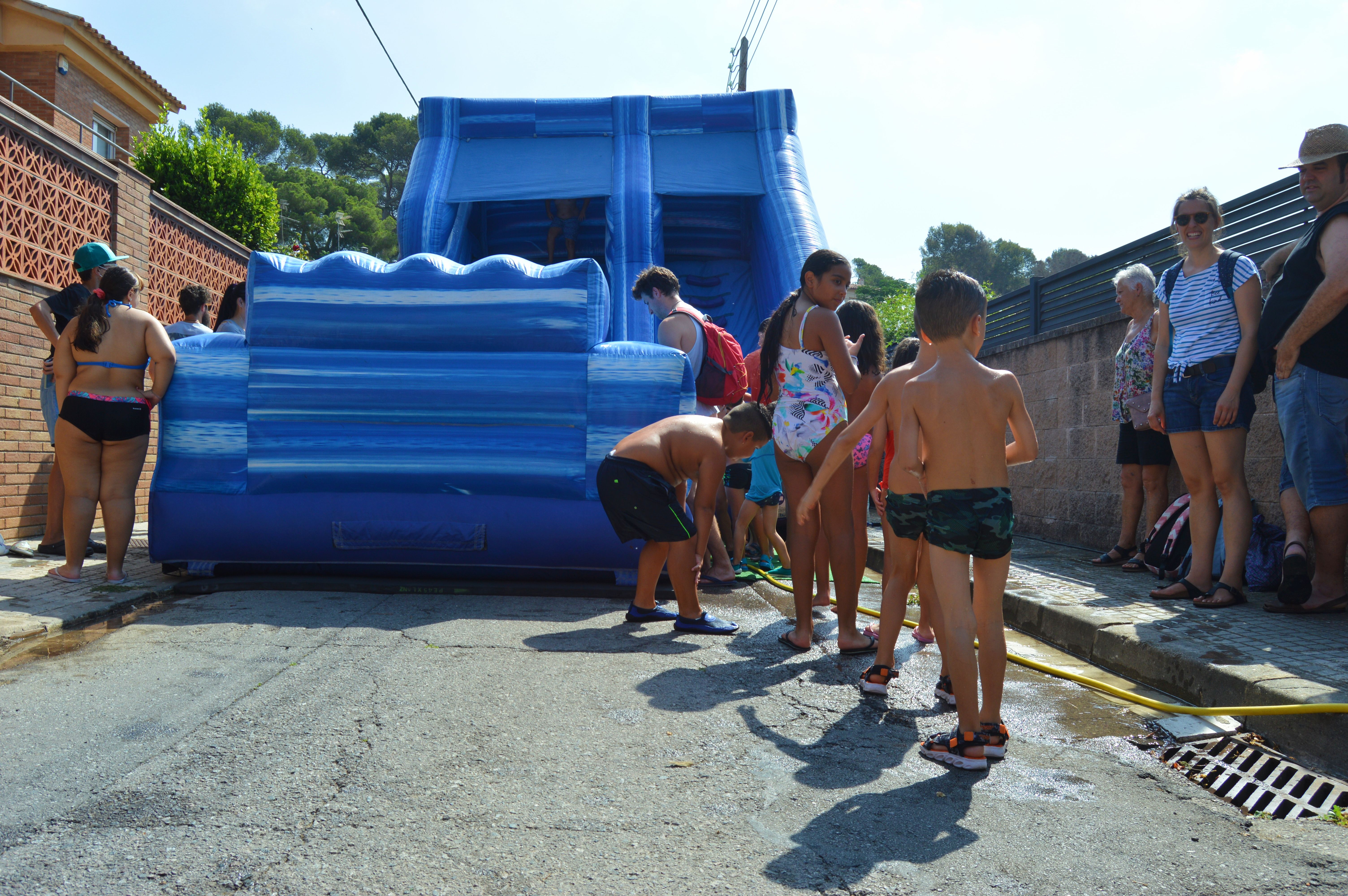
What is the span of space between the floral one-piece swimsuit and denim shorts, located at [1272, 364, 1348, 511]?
78.5 inches

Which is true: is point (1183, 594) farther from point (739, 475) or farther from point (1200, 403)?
point (739, 475)

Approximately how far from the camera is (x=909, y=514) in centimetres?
322

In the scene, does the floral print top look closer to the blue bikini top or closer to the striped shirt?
the striped shirt

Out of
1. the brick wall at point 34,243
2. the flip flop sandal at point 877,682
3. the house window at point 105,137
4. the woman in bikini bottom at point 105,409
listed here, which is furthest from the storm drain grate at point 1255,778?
the house window at point 105,137

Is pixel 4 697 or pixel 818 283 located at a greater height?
pixel 818 283

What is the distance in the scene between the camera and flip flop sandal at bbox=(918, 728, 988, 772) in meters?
2.59

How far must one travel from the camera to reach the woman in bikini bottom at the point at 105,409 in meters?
4.94

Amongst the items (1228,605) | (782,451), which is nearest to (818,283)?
Answer: (782,451)

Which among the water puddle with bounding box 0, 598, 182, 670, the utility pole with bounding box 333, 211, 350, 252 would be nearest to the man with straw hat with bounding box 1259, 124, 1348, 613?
the water puddle with bounding box 0, 598, 182, 670

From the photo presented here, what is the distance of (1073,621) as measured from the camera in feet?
14.1

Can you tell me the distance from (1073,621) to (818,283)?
1970 millimetres

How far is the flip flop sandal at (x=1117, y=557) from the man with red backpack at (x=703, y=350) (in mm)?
2423

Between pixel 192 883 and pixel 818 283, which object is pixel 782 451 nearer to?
pixel 818 283

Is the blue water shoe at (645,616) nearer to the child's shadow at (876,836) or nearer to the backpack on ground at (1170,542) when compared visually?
the child's shadow at (876,836)
